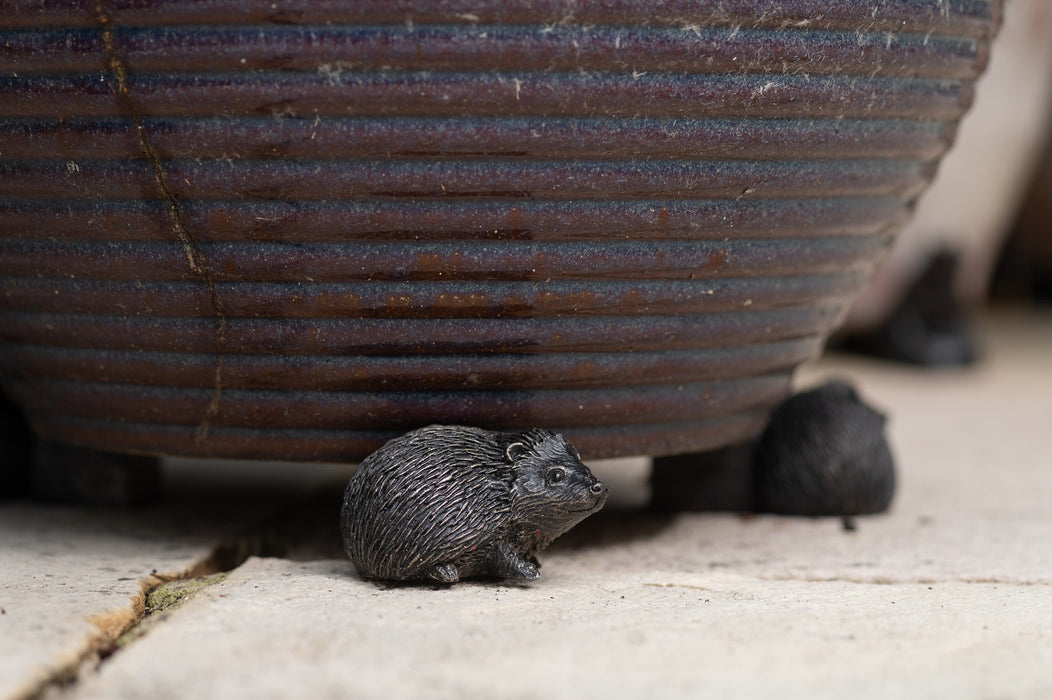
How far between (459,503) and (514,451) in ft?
0.29

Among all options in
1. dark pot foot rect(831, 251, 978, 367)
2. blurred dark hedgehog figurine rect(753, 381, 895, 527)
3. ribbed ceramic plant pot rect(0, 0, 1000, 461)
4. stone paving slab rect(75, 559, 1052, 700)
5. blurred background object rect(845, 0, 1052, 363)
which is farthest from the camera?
dark pot foot rect(831, 251, 978, 367)

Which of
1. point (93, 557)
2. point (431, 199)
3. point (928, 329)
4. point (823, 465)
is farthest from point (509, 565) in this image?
point (928, 329)

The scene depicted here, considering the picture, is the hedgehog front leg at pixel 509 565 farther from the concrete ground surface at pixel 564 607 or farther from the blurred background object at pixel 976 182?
the blurred background object at pixel 976 182

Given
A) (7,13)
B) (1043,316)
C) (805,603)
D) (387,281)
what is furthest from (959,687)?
(1043,316)

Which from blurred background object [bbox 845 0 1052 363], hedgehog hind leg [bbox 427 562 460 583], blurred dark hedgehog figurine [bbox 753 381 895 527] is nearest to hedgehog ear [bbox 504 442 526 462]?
hedgehog hind leg [bbox 427 562 460 583]

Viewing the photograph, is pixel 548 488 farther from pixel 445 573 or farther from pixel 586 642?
pixel 586 642

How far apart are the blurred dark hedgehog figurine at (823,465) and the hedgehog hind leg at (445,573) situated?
0.68m

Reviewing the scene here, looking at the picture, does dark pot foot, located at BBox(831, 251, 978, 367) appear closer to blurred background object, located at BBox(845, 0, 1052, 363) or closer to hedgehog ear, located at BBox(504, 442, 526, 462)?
blurred background object, located at BBox(845, 0, 1052, 363)

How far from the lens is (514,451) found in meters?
1.51

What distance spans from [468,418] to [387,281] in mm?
202

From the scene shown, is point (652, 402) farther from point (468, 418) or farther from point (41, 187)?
point (41, 187)

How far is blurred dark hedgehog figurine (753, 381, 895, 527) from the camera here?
6.43 ft

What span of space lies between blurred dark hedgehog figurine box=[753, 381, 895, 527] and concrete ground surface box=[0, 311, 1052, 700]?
0.04m

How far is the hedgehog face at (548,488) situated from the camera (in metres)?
1.49
